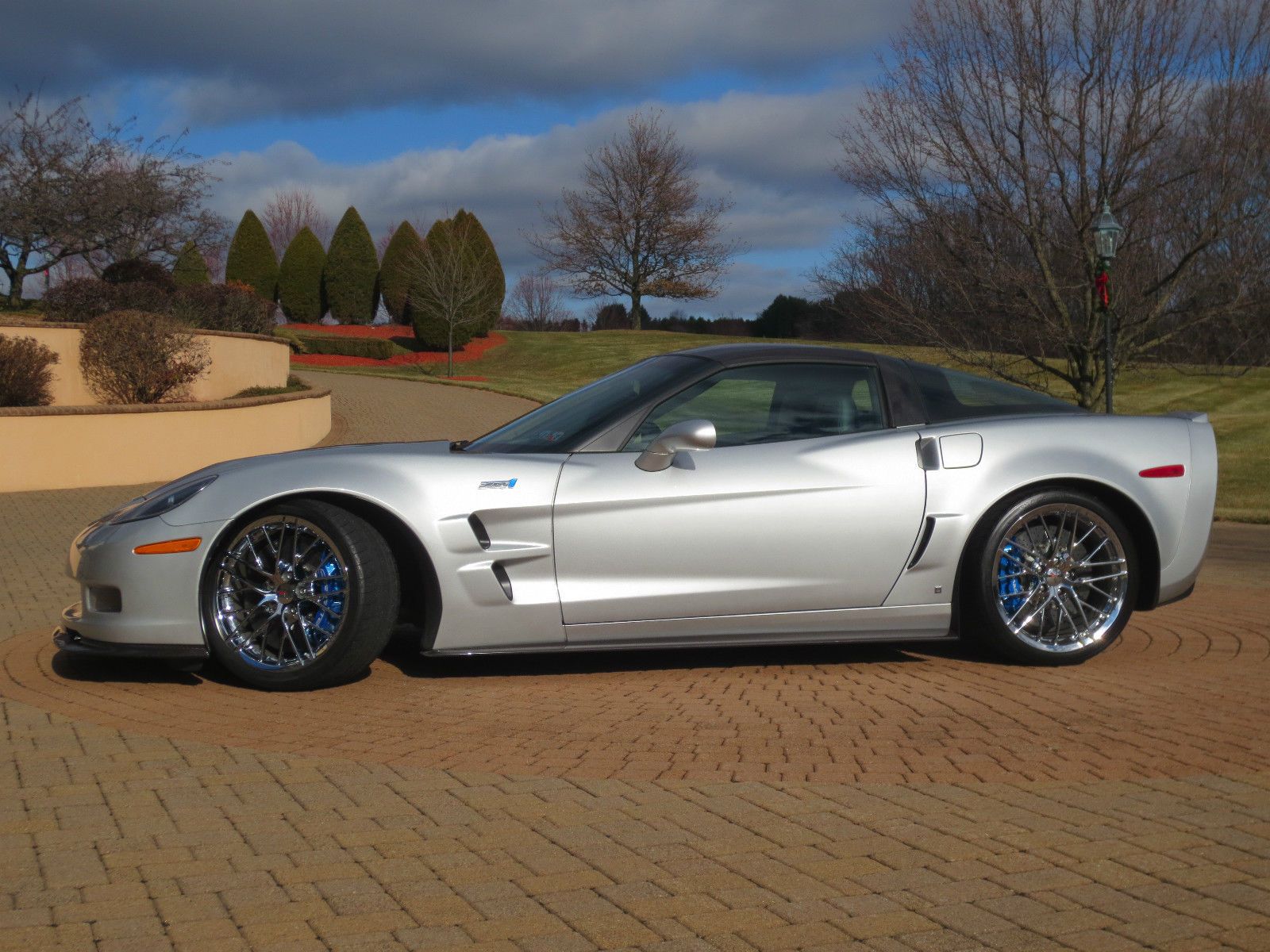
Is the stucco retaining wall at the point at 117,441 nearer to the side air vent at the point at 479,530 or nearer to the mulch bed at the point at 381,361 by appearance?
the side air vent at the point at 479,530

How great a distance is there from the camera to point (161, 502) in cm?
532

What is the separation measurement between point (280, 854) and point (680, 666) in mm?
2743

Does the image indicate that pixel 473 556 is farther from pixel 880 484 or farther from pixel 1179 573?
pixel 1179 573

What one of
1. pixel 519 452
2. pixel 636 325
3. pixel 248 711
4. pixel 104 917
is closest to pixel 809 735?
pixel 519 452

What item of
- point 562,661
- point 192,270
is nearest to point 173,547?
point 562,661

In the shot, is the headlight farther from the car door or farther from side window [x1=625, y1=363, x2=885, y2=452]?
side window [x1=625, y1=363, x2=885, y2=452]

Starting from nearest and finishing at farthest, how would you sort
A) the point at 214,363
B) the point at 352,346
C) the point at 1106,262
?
the point at 1106,262, the point at 214,363, the point at 352,346

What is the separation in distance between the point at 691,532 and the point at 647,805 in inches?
66.4

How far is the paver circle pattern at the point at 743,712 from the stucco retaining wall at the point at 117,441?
10012mm

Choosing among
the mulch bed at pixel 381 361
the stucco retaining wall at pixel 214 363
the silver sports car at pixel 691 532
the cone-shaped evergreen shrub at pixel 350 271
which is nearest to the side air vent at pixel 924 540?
the silver sports car at pixel 691 532

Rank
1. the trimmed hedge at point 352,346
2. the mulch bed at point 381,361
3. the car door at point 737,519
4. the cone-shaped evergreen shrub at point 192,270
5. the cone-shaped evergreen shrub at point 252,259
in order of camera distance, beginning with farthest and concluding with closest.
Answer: the cone-shaped evergreen shrub at point 252,259 → the trimmed hedge at point 352,346 → the mulch bed at point 381,361 → the cone-shaped evergreen shrub at point 192,270 → the car door at point 737,519

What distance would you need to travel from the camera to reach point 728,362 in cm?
575

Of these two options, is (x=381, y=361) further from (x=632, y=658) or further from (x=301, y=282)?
(x=632, y=658)

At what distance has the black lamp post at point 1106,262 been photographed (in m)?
16.1
